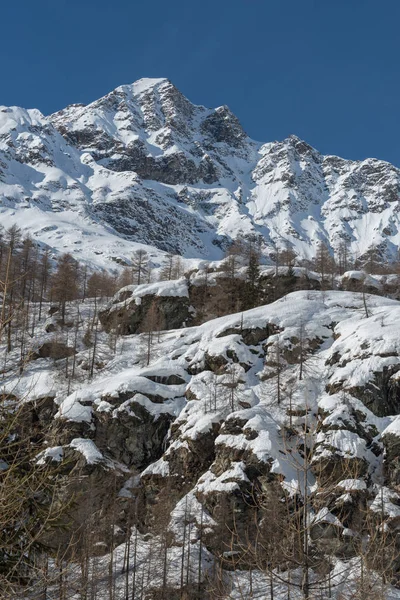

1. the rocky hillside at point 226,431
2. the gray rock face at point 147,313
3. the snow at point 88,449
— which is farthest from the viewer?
the gray rock face at point 147,313

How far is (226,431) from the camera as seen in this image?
42500 millimetres

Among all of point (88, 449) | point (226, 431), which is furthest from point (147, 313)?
point (226, 431)

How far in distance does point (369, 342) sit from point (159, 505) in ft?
86.6

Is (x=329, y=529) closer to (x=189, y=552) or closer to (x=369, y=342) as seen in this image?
(x=189, y=552)

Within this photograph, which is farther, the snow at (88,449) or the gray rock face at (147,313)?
the gray rock face at (147,313)

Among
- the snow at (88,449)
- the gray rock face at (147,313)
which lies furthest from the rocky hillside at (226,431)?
the gray rock face at (147,313)

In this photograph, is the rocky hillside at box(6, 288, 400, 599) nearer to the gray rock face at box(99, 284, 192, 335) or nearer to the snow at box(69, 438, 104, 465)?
the snow at box(69, 438, 104, 465)

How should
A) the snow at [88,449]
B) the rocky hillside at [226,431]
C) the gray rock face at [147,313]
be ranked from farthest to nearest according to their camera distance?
the gray rock face at [147,313]
the snow at [88,449]
the rocky hillside at [226,431]

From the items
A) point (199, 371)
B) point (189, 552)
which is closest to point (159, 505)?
point (189, 552)

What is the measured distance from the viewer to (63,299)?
7225cm

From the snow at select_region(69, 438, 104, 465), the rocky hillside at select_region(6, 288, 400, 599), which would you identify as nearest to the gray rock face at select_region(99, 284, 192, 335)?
the rocky hillside at select_region(6, 288, 400, 599)

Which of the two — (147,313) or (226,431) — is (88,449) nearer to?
(226,431)

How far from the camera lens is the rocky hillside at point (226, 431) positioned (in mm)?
33469

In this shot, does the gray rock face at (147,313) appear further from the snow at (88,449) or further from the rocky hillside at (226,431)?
the snow at (88,449)
